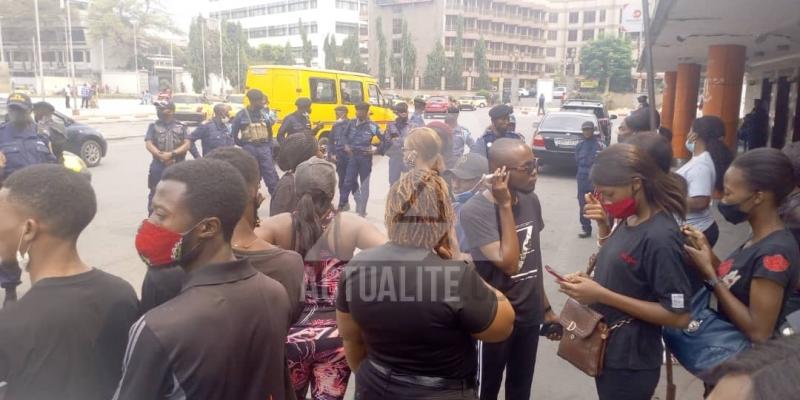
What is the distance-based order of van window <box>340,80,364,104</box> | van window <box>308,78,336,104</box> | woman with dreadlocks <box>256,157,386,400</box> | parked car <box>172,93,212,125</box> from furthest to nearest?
parked car <box>172,93,212,125</box>, van window <box>340,80,364,104</box>, van window <box>308,78,336,104</box>, woman with dreadlocks <box>256,157,386,400</box>

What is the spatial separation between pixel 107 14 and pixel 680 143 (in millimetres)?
64205

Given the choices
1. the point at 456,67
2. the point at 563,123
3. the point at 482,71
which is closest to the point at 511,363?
the point at 563,123

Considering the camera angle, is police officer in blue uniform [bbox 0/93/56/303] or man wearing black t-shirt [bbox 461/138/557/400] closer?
man wearing black t-shirt [bbox 461/138/557/400]

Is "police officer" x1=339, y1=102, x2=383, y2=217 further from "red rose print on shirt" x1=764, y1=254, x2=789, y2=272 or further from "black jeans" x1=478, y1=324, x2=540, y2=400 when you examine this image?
"red rose print on shirt" x1=764, y1=254, x2=789, y2=272

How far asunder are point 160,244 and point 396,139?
7159 millimetres

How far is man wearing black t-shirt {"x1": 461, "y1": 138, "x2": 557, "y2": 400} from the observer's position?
268 cm

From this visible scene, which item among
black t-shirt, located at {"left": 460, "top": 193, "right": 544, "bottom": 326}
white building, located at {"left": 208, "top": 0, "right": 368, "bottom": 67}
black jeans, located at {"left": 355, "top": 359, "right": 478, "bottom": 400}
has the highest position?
white building, located at {"left": 208, "top": 0, "right": 368, "bottom": 67}

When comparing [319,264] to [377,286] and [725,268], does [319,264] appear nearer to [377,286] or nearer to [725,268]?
[377,286]

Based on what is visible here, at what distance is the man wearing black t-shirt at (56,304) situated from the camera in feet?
5.12

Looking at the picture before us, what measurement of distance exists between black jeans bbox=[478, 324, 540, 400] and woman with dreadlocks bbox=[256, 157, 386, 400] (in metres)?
0.70

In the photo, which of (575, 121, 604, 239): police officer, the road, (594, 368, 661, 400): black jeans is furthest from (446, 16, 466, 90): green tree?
(594, 368, 661, 400): black jeans

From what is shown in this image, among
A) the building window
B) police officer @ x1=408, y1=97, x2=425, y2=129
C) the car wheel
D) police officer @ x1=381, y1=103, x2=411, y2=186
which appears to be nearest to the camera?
police officer @ x1=381, y1=103, x2=411, y2=186

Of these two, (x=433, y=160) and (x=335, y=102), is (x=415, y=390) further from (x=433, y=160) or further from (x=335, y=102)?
(x=335, y=102)

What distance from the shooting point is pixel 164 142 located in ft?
22.9
